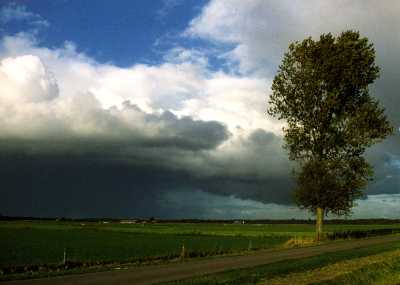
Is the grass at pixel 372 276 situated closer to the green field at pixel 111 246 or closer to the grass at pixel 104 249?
the green field at pixel 111 246

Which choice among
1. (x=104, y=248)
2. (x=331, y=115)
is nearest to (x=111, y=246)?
(x=104, y=248)

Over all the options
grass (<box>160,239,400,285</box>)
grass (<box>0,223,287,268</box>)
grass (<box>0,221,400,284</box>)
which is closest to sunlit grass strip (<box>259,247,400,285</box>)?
grass (<box>160,239,400,285</box>)

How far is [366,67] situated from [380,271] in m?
31.6

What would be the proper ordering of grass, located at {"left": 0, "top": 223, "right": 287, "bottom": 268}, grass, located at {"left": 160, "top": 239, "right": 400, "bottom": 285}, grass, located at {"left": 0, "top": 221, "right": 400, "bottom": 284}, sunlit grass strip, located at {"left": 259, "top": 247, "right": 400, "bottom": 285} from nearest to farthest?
grass, located at {"left": 160, "top": 239, "right": 400, "bottom": 285}, sunlit grass strip, located at {"left": 259, "top": 247, "right": 400, "bottom": 285}, grass, located at {"left": 0, "top": 221, "right": 400, "bottom": 284}, grass, located at {"left": 0, "top": 223, "right": 287, "bottom": 268}

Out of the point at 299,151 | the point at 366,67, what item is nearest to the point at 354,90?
the point at 366,67

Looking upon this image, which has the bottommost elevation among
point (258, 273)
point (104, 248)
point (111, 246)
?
point (111, 246)

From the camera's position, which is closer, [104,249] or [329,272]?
[329,272]

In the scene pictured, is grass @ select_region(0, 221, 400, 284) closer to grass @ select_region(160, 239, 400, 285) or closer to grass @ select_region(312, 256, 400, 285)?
grass @ select_region(160, 239, 400, 285)

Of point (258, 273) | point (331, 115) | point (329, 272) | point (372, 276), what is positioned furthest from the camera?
point (331, 115)

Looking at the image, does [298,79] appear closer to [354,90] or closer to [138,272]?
[354,90]

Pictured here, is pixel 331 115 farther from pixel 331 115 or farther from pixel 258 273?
pixel 258 273

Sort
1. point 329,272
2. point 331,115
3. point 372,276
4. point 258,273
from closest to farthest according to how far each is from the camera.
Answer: point 372,276, point 258,273, point 329,272, point 331,115

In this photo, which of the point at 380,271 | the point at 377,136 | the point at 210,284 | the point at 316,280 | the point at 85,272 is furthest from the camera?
the point at 377,136

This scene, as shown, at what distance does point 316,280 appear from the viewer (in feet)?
69.4
